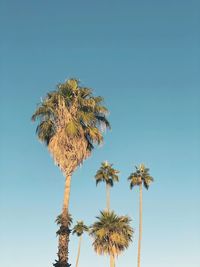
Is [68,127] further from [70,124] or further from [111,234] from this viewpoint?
[111,234]

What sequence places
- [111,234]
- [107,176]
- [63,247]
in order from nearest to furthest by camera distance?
[63,247] < [111,234] < [107,176]

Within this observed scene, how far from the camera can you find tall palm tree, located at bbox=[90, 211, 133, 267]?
168ft

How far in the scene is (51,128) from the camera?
90.7ft

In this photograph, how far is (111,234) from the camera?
51844 mm

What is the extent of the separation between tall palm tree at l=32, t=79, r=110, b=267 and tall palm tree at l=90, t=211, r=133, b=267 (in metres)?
25.8

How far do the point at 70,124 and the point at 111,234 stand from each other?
92.1ft

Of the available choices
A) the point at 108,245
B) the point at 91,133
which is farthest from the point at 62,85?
the point at 108,245

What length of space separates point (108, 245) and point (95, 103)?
27585mm

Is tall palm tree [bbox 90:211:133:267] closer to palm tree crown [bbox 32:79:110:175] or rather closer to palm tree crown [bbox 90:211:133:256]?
palm tree crown [bbox 90:211:133:256]

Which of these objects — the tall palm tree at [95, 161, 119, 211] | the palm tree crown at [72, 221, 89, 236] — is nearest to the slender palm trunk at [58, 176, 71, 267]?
the tall palm tree at [95, 161, 119, 211]

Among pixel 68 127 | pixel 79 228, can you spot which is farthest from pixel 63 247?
pixel 79 228

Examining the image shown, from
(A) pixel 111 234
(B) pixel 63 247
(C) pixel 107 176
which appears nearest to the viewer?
(B) pixel 63 247

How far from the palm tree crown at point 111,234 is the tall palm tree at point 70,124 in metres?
25.8

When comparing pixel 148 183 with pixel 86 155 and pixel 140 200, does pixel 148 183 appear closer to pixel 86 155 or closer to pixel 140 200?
pixel 140 200
